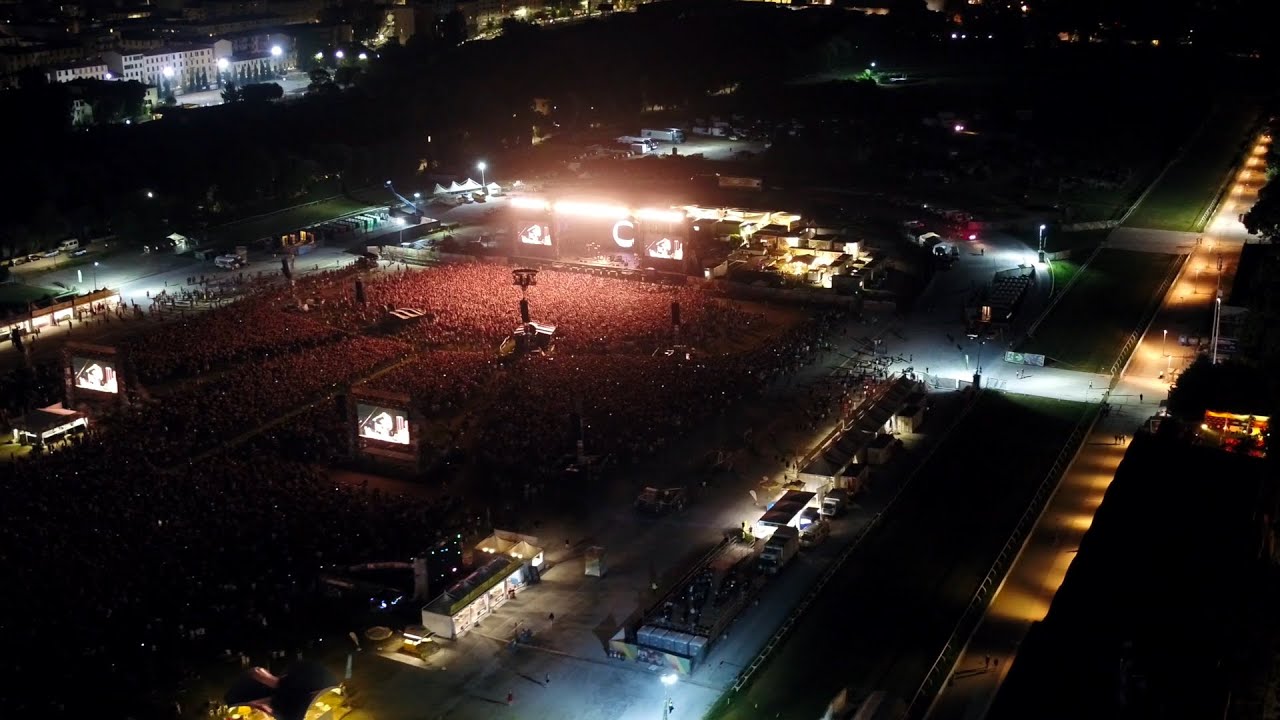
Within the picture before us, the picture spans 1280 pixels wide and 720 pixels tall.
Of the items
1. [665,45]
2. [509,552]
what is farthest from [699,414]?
[665,45]

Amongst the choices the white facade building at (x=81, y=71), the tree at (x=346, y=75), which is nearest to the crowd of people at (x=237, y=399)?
the tree at (x=346, y=75)

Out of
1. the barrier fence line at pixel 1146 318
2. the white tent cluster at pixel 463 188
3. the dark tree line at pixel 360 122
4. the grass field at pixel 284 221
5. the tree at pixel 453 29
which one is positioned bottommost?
the barrier fence line at pixel 1146 318

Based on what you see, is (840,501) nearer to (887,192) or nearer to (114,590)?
(114,590)

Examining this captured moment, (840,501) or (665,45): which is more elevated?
(665,45)

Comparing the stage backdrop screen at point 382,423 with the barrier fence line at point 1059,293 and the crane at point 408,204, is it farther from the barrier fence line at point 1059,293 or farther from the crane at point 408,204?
the crane at point 408,204

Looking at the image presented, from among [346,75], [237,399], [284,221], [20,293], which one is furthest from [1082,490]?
[346,75]

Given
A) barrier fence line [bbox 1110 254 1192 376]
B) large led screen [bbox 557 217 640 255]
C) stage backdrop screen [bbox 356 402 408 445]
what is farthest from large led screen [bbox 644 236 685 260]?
stage backdrop screen [bbox 356 402 408 445]
